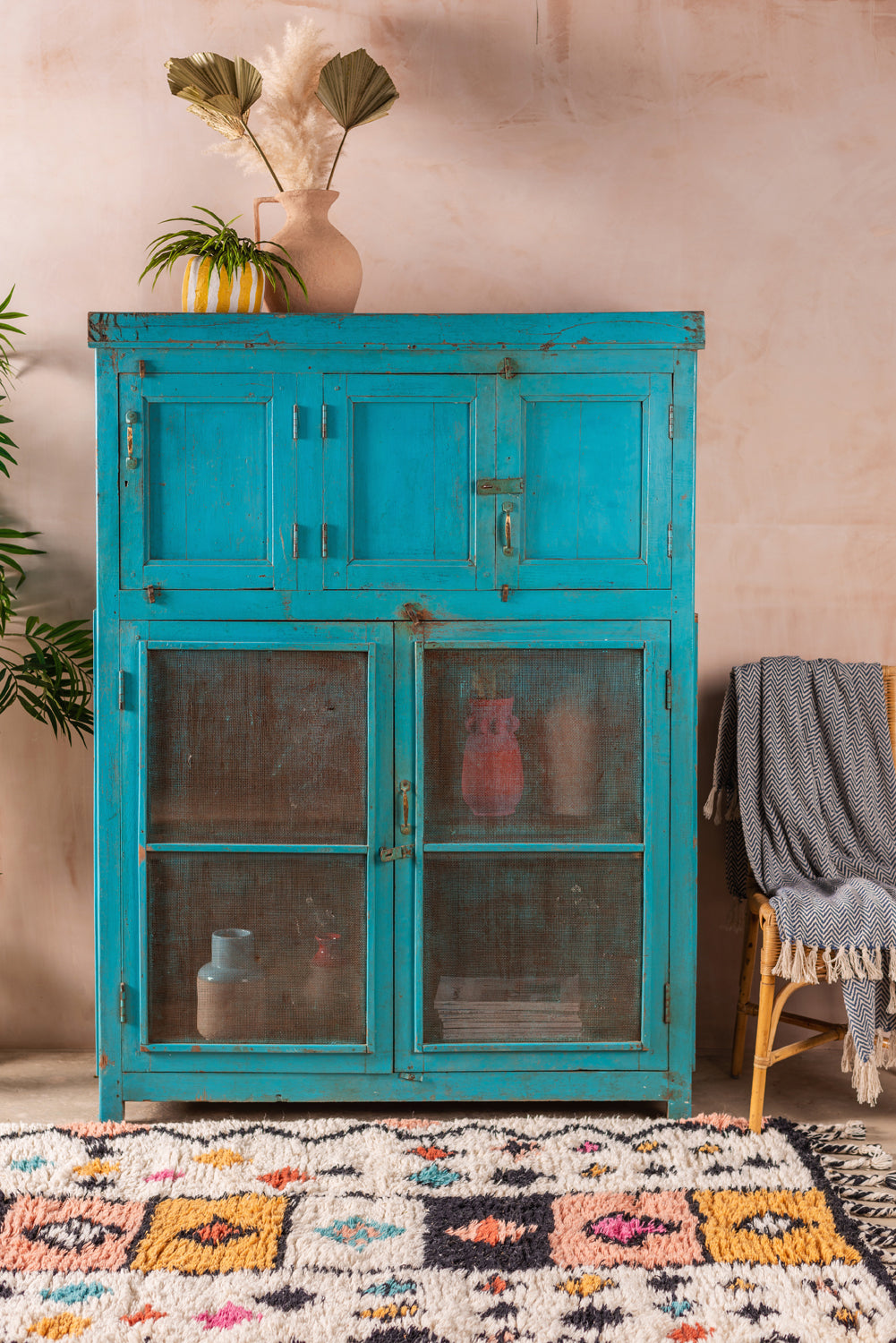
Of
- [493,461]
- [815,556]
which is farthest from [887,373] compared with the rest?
[493,461]

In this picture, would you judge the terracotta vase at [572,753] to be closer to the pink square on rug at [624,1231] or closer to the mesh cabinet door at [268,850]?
the mesh cabinet door at [268,850]

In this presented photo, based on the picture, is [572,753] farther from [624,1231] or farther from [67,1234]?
[67,1234]

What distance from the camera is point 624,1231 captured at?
1864mm

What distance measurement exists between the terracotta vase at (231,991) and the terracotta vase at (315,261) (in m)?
1.56

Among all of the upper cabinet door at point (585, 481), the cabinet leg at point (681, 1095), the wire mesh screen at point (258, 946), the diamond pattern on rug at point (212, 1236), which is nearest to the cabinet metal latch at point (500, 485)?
the upper cabinet door at point (585, 481)

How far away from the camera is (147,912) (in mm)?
2316

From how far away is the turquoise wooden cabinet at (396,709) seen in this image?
2.29 metres

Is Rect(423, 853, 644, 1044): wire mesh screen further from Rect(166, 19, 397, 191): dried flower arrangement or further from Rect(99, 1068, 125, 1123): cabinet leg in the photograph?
Rect(166, 19, 397, 191): dried flower arrangement

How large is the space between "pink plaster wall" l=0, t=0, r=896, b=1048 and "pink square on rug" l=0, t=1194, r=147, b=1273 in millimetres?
1066

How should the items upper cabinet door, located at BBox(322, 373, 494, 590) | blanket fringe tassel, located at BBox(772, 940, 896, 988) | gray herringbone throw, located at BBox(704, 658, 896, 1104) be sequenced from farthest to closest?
gray herringbone throw, located at BBox(704, 658, 896, 1104) → upper cabinet door, located at BBox(322, 373, 494, 590) → blanket fringe tassel, located at BBox(772, 940, 896, 988)

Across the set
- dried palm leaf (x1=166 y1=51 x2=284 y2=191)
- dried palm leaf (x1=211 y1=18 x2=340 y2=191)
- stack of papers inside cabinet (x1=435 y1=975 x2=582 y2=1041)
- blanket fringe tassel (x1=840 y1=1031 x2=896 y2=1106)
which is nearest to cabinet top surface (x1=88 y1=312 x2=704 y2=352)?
dried palm leaf (x1=211 y1=18 x2=340 y2=191)

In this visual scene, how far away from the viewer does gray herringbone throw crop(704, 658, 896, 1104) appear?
2502 mm

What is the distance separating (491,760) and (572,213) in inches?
65.0

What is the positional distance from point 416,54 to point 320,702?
6.34 ft
